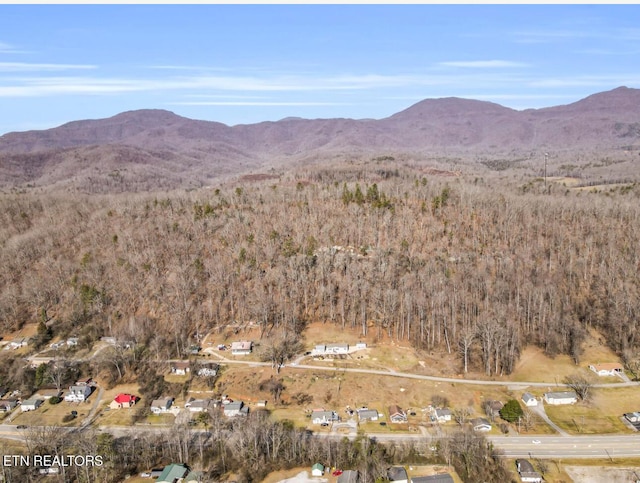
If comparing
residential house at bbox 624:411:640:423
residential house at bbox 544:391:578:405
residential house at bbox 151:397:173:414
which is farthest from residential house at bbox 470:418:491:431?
residential house at bbox 151:397:173:414

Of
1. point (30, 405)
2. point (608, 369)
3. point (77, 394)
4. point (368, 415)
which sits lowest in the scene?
point (30, 405)

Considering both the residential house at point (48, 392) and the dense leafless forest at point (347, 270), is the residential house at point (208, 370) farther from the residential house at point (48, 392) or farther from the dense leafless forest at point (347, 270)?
the residential house at point (48, 392)

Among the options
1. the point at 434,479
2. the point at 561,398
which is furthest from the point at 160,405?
the point at 561,398

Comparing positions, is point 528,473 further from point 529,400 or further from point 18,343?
point 18,343

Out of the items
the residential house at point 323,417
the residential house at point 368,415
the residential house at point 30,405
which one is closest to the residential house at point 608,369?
the residential house at point 368,415

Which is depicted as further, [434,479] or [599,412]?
[599,412]

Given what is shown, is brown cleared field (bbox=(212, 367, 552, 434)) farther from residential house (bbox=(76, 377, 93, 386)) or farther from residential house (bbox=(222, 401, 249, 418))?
residential house (bbox=(76, 377, 93, 386))

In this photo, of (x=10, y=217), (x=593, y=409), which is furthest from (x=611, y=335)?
(x=10, y=217)
